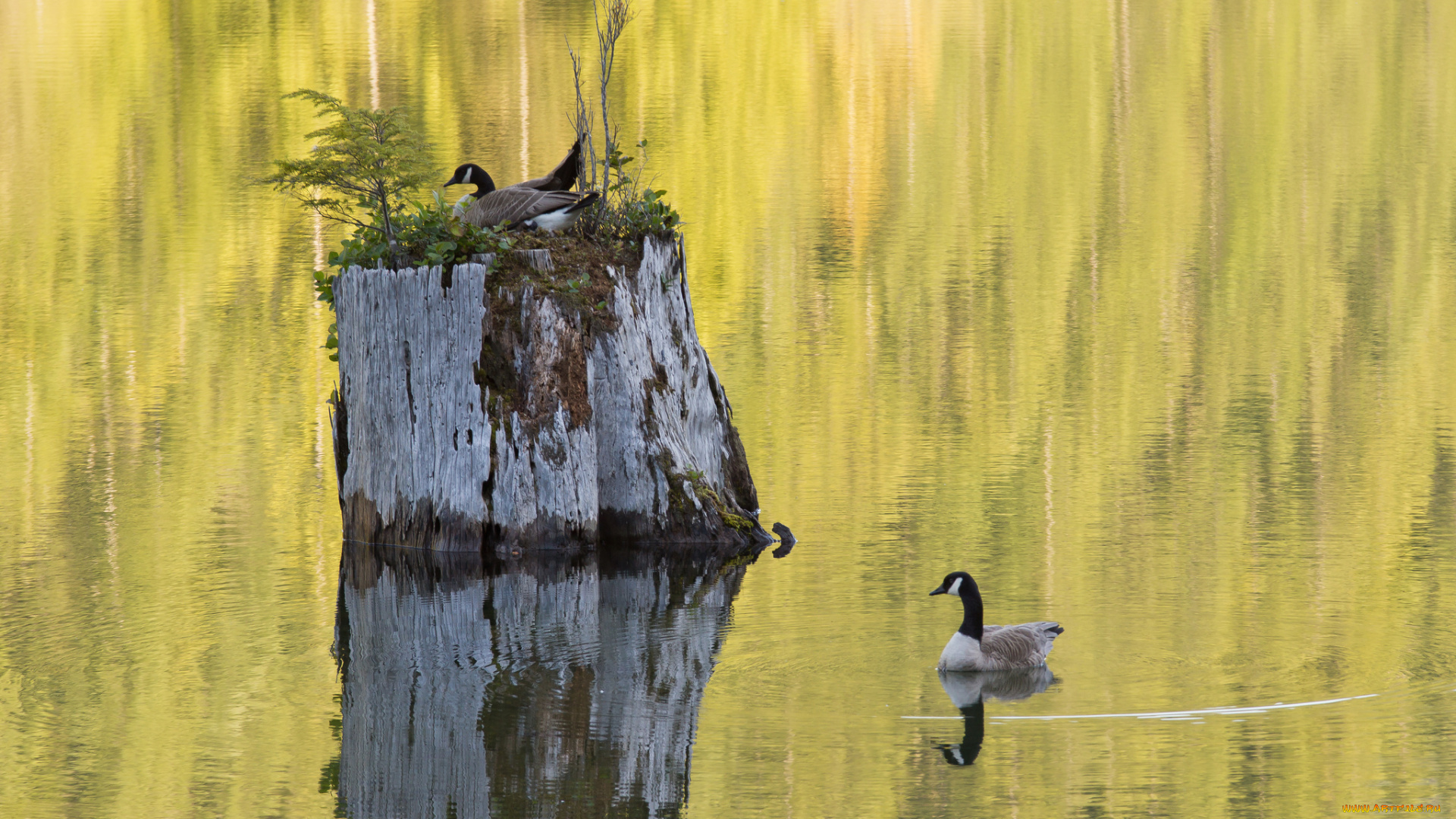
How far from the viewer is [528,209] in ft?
49.2

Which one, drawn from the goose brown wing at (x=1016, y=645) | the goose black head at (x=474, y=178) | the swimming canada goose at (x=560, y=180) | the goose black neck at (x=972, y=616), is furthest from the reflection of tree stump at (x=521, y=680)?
the goose black head at (x=474, y=178)

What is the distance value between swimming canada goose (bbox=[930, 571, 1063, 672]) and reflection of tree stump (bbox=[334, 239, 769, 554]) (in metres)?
3.86

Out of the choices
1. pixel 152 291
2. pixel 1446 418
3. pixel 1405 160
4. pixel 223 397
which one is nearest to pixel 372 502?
pixel 223 397

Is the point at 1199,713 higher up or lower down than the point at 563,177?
lower down

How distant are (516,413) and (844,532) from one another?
2.94 meters

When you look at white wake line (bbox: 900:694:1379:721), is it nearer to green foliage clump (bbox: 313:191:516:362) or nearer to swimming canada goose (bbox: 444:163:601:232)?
green foliage clump (bbox: 313:191:516:362)

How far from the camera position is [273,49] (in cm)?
6575

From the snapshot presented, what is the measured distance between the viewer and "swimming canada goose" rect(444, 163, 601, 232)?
15.0m

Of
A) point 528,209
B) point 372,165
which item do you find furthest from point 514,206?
point 372,165

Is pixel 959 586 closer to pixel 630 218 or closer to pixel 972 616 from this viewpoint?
pixel 972 616

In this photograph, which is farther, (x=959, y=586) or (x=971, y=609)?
(x=959, y=586)

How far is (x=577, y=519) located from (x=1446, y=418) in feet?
32.6

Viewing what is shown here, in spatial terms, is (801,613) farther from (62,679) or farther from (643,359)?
(62,679)

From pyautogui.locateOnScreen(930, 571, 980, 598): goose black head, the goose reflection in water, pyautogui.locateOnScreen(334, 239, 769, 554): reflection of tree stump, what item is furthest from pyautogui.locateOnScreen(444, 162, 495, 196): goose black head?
the goose reflection in water
